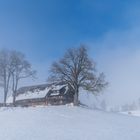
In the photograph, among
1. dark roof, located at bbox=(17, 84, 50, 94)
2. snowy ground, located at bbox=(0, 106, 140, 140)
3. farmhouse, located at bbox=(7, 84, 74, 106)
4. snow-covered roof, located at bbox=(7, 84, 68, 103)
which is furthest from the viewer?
dark roof, located at bbox=(17, 84, 50, 94)

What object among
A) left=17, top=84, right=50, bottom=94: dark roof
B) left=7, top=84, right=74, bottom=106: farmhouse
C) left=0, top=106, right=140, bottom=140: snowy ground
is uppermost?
left=17, top=84, right=50, bottom=94: dark roof

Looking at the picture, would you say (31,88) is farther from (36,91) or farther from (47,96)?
(47,96)

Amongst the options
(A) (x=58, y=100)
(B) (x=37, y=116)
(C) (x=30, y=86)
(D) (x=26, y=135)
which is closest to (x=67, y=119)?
(B) (x=37, y=116)

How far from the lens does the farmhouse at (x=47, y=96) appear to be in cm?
5925

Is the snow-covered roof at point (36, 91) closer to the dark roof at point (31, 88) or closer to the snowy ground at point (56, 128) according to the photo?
the dark roof at point (31, 88)

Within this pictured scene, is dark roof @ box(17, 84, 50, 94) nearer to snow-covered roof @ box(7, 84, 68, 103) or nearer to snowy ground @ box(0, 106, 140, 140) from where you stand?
snow-covered roof @ box(7, 84, 68, 103)

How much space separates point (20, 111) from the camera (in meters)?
40.6

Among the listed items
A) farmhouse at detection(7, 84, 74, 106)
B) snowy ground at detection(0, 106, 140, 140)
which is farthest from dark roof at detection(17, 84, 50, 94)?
snowy ground at detection(0, 106, 140, 140)

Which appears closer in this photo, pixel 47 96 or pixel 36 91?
pixel 47 96

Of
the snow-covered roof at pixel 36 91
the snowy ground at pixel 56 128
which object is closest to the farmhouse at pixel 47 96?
the snow-covered roof at pixel 36 91

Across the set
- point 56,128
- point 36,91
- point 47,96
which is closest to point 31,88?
point 36,91

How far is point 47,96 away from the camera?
196ft

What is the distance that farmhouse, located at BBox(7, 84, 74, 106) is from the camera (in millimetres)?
59250

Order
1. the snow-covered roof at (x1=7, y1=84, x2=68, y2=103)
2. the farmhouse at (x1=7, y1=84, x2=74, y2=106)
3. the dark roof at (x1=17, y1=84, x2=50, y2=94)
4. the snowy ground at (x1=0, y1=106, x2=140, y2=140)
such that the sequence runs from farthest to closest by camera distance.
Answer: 1. the dark roof at (x1=17, y1=84, x2=50, y2=94)
2. the snow-covered roof at (x1=7, y1=84, x2=68, y2=103)
3. the farmhouse at (x1=7, y1=84, x2=74, y2=106)
4. the snowy ground at (x1=0, y1=106, x2=140, y2=140)
